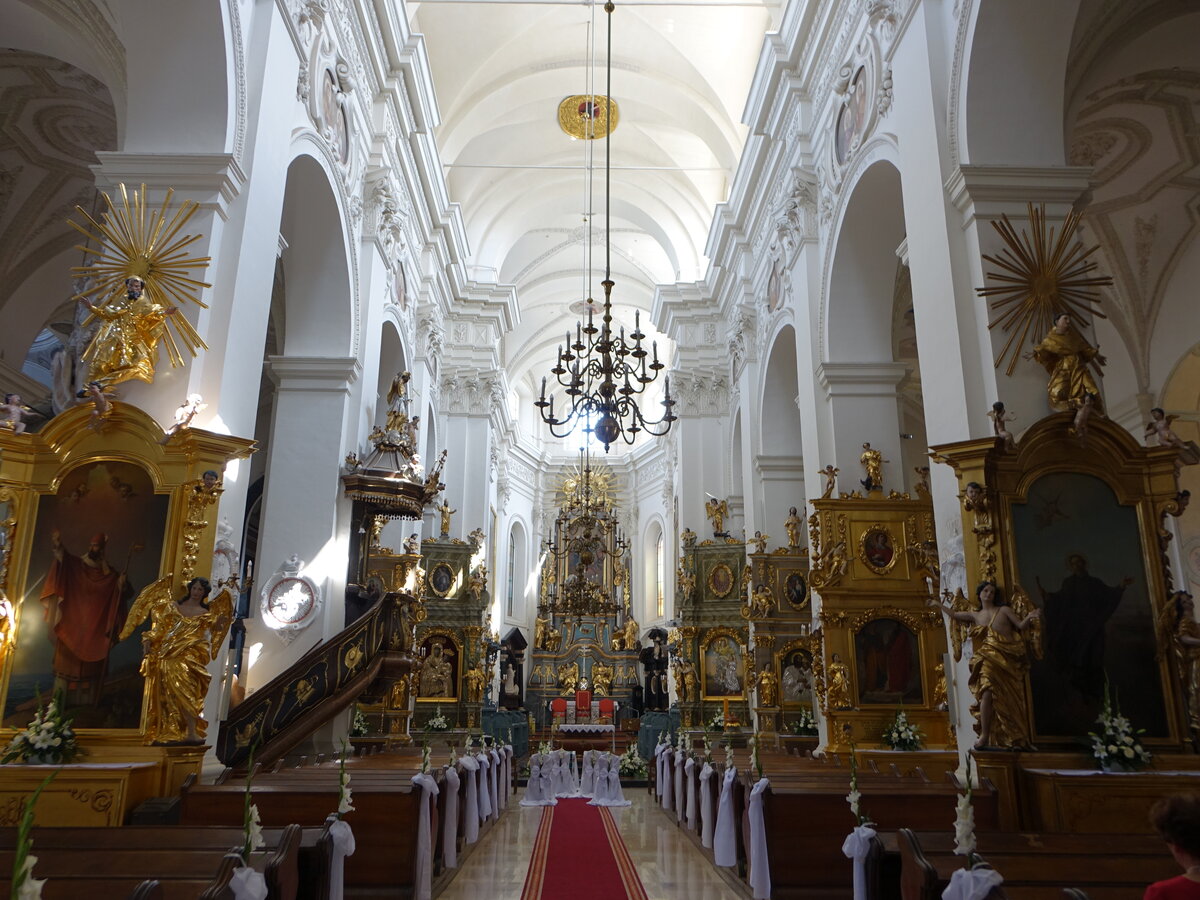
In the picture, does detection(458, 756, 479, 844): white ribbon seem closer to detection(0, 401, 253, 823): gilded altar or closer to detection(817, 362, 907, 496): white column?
detection(0, 401, 253, 823): gilded altar

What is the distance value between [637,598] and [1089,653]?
2444cm

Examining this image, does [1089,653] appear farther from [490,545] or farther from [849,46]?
[490,545]

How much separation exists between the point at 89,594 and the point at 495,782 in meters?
6.36

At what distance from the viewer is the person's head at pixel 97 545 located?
6.27 m

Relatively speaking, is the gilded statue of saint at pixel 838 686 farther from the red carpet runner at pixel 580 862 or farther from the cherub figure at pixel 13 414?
the cherub figure at pixel 13 414

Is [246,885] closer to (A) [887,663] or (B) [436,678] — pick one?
(A) [887,663]

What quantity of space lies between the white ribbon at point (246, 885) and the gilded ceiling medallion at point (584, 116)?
678 inches

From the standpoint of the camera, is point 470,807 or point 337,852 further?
point 470,807

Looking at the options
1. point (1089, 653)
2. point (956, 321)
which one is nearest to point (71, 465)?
point (956, 321)

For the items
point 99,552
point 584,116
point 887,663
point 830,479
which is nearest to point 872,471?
point 830,479

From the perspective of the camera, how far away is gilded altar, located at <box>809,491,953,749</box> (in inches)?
376

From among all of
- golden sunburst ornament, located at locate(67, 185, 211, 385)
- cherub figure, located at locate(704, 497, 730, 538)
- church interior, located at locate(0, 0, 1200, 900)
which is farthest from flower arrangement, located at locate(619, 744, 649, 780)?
golden sunburst ornament, located at locate(67, 185, 211, 385)

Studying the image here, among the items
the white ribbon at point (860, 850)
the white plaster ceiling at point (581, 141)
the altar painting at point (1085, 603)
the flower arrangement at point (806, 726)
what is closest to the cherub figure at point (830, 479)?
the flower arrangement at point (806, 726)

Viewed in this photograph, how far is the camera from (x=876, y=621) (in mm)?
9781
